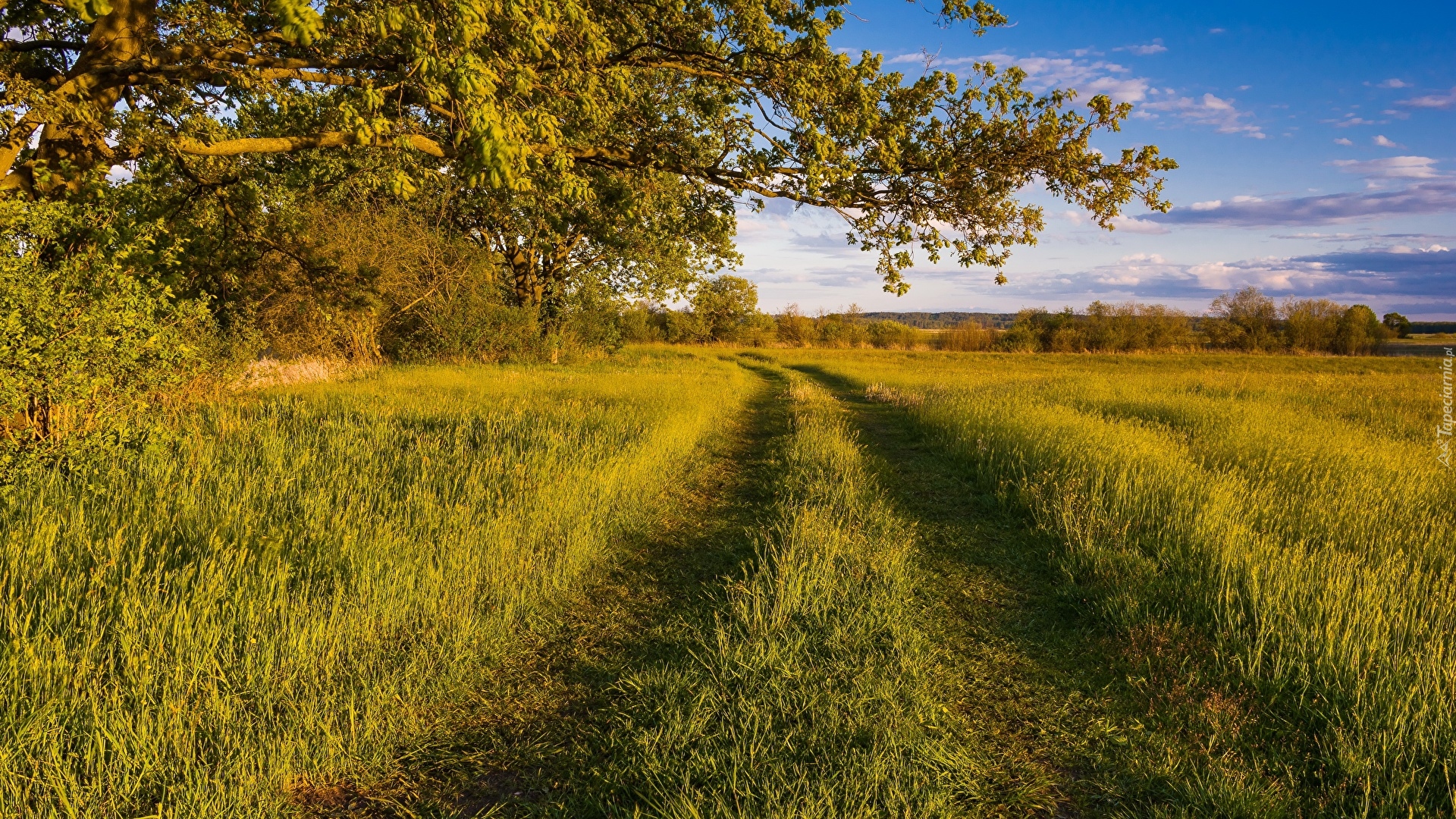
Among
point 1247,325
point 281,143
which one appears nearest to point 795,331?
point 1247,325

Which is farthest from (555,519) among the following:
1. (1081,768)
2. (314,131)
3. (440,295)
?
(440,295)

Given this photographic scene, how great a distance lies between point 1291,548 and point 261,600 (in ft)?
24.4

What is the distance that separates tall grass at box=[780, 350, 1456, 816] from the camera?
9.16 ft

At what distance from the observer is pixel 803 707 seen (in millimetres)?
3018

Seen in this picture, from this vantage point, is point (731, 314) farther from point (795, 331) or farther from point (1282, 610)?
point (1282, 610)

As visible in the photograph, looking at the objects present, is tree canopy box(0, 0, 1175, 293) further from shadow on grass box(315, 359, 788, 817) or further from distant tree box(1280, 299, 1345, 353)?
distant tree box(1280, 299, 1345, 353)

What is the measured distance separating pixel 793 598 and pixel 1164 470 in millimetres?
5513

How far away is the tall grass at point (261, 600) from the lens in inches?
94.3

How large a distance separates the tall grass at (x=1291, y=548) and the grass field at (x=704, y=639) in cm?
3

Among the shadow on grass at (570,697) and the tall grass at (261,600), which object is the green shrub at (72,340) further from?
the shadow on grass at (570,697)

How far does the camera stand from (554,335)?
81.8 ft

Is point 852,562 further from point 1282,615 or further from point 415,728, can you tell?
point 415,728

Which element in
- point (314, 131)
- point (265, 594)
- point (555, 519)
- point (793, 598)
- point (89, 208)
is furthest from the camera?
point (314, 131)

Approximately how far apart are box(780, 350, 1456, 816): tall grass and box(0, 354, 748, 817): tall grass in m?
4.31
